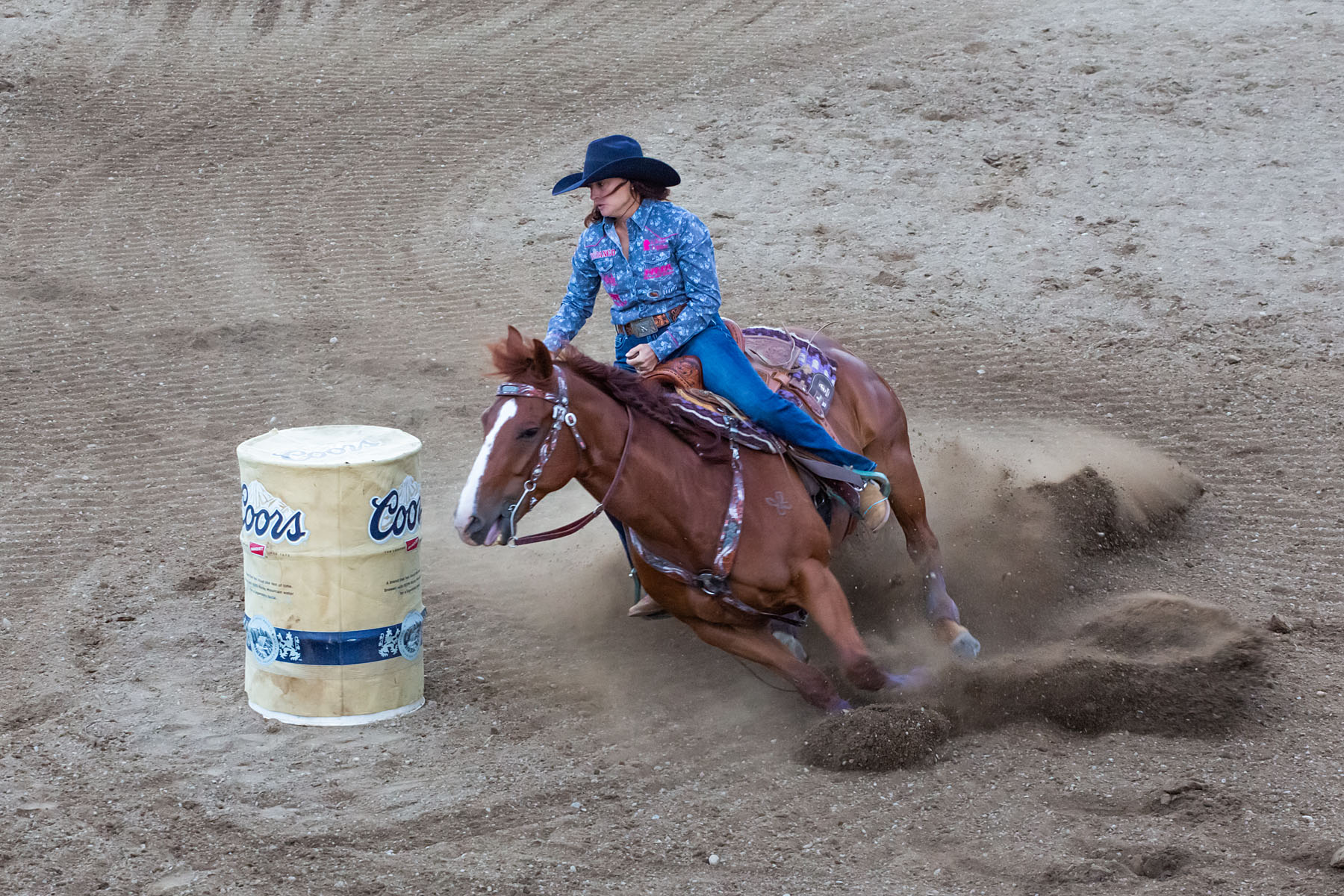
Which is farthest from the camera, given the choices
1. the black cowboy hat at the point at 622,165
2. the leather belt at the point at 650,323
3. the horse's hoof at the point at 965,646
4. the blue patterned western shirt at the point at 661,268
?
Result: the horse's hoof at the point at 965,646

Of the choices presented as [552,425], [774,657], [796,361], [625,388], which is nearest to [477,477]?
[552,425]

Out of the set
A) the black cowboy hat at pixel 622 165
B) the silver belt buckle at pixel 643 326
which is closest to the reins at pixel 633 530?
the silver belt buckle at pixel 643 326

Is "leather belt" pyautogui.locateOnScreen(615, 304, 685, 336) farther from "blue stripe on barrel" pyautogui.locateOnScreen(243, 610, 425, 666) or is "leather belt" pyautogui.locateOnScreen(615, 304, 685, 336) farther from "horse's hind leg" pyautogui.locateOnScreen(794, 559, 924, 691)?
"blue stripe on barrel" pyautogui.locateOnScreen(243, 610, 425, 666)

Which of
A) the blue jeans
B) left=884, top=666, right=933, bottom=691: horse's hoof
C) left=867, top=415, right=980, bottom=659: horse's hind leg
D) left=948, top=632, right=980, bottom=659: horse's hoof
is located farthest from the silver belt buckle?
left=948, top=632, right=980, bottom=659: horse's hoof

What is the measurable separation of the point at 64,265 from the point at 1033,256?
8.05m

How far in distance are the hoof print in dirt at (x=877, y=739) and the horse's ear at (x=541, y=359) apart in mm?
1768

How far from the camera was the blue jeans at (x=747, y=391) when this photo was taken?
5031 millimetres

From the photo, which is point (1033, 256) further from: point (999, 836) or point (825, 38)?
point (999, 836)

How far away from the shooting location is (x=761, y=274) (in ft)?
33.3

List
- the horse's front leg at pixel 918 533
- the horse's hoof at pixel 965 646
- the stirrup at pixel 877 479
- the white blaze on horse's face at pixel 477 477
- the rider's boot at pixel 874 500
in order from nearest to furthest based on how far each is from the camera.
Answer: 1. the white blaze on horse's face at pixel 477 477
2. the stirrup at pixel 877 479
3. the rider's boot at pixel 874 500
4. the horse's hoof at pixel 965 646
5. the horse's front leg at pixel 918 533

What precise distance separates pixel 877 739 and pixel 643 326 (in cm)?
193

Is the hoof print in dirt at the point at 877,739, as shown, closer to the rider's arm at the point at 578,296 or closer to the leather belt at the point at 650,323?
the leather belt at the point at 650,323

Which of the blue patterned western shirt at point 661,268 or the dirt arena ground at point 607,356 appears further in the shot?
the blue patterned western shirt at point 661,268

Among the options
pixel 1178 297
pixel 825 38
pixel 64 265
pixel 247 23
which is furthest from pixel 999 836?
pixel 247 23
